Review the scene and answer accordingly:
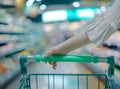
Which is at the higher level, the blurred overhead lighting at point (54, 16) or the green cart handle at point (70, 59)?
the blurred overhead lighting at point (54, 16)

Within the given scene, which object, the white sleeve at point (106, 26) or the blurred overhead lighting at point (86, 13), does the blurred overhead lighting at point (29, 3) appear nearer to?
the blurred overhead lighting at point (86, 13)

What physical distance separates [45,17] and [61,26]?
0.52 m

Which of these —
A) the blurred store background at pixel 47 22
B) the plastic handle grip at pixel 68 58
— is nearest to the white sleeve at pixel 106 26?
the plastic handle grip at pixel 68 58

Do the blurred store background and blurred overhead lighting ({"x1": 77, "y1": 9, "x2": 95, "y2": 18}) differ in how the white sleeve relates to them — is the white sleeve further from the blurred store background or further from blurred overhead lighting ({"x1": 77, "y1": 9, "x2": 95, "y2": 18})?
blurred overhead lighting ({"x1": 77, "y1": 9, "x2": 95, "y2": 18})


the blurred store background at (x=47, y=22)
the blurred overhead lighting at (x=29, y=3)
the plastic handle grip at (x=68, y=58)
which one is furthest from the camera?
the blurred overhead lighting at (x=29, y=3)

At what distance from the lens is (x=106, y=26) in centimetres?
104

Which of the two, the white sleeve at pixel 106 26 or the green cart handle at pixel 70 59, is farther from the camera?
the green cart handle at pixel 70 59

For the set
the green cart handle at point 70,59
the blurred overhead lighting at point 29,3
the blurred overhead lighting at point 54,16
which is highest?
the blurred overhead lighting at point 29,3

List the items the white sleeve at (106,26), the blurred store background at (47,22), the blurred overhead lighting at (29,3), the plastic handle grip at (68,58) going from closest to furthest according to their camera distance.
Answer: the white sleeve at (106,26) → the plastic handle grip at (68,58) → the blurred store background at (47,22) → the blurred overhead lighting at (29,3)

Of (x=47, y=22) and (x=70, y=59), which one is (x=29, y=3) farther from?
(x=70, y=59)

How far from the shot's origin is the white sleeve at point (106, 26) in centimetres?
101

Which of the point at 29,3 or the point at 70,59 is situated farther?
the point at 29,3

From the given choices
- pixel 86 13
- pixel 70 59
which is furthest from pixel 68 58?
pixel 86 13

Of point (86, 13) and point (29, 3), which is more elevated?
point (29, 3)
